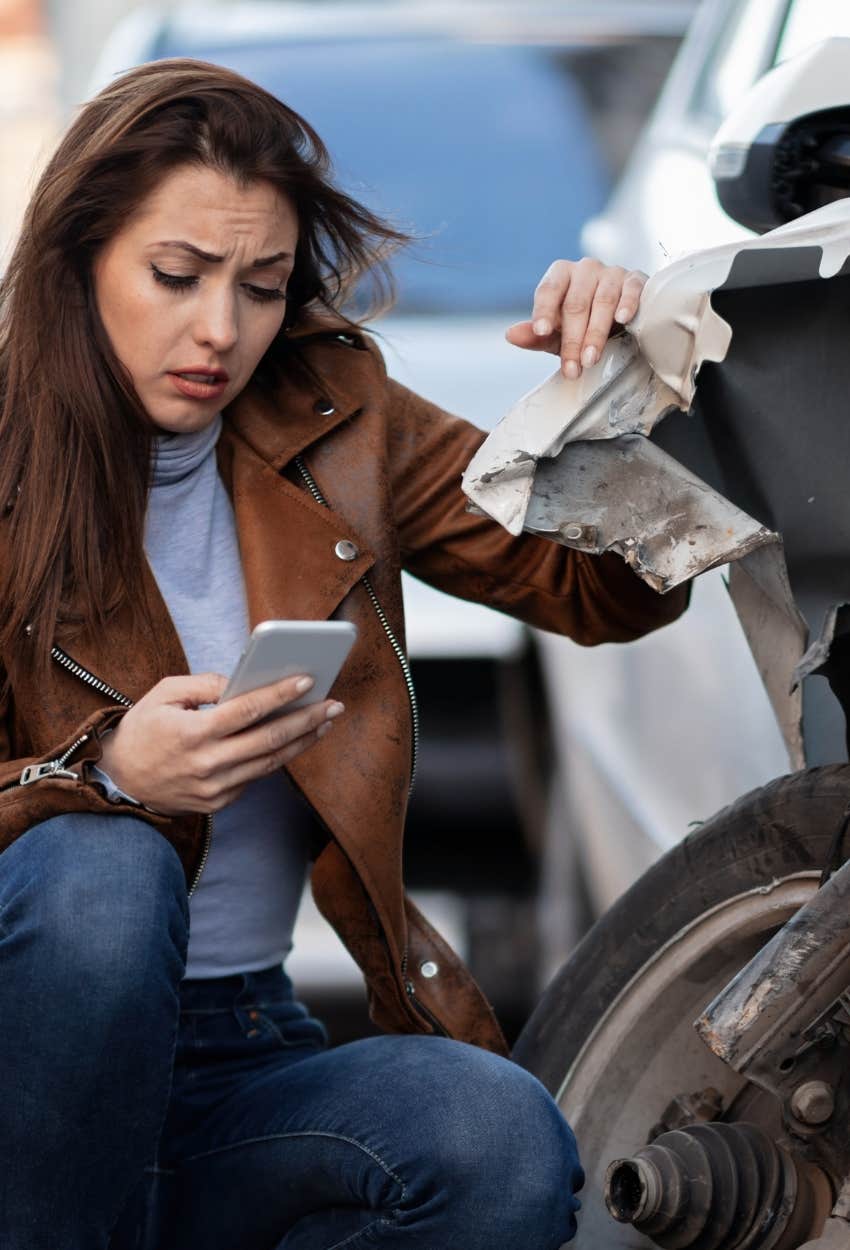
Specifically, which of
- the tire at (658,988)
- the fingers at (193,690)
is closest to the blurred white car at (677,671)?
the tire at (658,988)

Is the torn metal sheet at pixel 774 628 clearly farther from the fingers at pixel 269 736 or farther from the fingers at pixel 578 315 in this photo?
the fingers at pixel 269 736

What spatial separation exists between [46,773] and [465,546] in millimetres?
644

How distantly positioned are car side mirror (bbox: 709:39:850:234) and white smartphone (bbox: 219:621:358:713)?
691mm

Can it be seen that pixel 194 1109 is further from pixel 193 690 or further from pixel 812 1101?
pixel 812 1101

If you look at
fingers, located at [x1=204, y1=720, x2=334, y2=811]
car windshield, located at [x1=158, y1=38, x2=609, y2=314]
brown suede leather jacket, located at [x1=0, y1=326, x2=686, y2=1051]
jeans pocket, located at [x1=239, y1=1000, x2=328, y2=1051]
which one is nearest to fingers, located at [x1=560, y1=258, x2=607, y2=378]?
brown suede leather jacket, located at [x1=0, y1=326, x2=686, y2=1051]

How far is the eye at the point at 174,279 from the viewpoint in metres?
2.14

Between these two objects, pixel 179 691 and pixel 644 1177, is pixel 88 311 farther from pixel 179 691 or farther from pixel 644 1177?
pixel 644 1177

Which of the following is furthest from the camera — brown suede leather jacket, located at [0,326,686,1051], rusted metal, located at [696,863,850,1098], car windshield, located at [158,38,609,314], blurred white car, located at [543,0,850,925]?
car windshield, located at [158,38,609,314]

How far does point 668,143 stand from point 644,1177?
2.15 m

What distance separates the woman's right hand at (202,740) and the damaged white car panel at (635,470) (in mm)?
277

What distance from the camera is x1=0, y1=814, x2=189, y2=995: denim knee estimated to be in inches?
73.7

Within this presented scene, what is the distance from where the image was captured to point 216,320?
7.02ft

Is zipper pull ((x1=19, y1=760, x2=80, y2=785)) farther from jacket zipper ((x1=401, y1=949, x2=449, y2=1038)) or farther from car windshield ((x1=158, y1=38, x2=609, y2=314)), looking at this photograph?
car windshield ((x1=158, y1=38, x2=609, y2=314))

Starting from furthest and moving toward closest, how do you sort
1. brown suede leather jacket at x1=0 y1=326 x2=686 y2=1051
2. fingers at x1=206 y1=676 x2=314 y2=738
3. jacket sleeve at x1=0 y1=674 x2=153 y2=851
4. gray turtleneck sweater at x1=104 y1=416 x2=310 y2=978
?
gray turtleneck sweater at x1=104 y1=416 x2=310 y2=978 < brown suede leather jacket at x1=0 y1=326 x2=686 y2=1051 < jacket sleeve at x1=0 y1=674 x2=153 y2=851 < fingers at x1=206 y1=676 x2=314 y2=738
